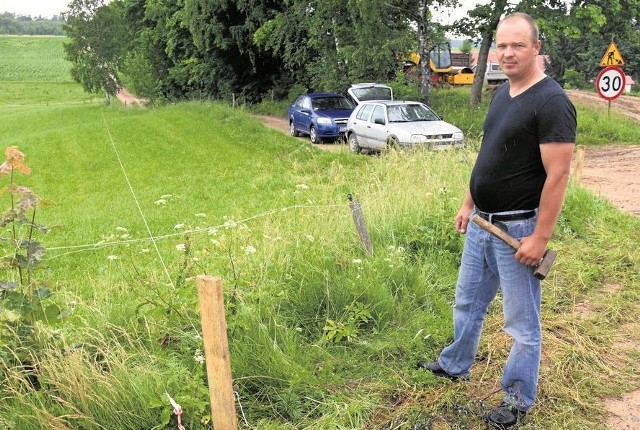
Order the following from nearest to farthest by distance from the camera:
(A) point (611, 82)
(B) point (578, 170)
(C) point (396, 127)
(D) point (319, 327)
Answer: (D) point (319, 327), (B) point (578, 170), (A) point (611, 82), (C) point (396, 127)

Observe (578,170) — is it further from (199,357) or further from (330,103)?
(330,103)

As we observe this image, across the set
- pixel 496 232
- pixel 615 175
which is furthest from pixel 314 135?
pixel 496 232

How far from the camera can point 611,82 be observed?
47.6 feet

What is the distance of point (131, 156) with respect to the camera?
20609 mm

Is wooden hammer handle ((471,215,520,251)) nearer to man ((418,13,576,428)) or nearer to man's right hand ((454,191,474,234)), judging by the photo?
man ((418,13,576,428))

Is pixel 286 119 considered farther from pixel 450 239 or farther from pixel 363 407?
pixel 363 407

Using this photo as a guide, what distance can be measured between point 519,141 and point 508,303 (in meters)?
0.87

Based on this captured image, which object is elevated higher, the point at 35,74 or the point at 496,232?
the point at 496,232

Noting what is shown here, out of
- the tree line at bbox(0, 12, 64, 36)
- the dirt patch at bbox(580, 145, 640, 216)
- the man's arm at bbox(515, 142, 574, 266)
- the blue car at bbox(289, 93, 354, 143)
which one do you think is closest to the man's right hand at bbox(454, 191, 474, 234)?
the man's arm at bbox(515, 142, 574, 266)

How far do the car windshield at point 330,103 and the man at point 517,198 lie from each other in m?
17.8

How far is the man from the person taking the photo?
2.78 m

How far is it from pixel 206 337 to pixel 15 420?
1.13 metres

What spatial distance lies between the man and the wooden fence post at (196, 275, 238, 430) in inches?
57.5

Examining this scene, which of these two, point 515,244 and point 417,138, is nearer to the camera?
point 515,244
